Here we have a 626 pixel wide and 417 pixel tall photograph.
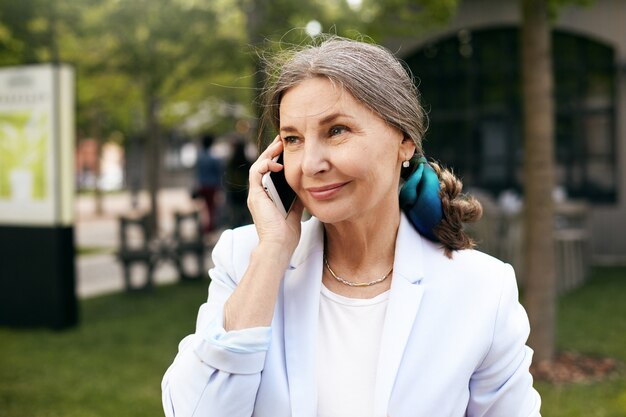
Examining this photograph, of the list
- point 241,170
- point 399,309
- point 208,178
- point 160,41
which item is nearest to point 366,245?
point 399,309

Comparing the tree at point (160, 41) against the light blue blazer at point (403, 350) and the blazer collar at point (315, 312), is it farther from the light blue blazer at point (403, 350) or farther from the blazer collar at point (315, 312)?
the light blue blazer at point (403, 350)

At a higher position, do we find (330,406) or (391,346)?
(391,346)

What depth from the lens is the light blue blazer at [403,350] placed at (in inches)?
71.1

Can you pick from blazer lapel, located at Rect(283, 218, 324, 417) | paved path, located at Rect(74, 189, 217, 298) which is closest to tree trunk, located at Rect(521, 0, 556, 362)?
blazer lapel, located at Rect(283, 218, 324, 417)

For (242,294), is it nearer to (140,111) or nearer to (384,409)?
(384,409)

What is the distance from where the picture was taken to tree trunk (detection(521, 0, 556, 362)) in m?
6.47

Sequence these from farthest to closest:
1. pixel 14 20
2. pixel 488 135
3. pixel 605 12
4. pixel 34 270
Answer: pixel 488 135, pixel 605 12, pixel 14 20, pixel 34 270

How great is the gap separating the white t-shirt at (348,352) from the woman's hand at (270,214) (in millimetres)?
192

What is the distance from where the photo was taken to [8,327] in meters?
8.80

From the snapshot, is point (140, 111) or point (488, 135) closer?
point (488, 135)

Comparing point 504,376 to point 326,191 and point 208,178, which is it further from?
point 208,178

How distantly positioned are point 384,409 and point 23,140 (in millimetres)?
7811

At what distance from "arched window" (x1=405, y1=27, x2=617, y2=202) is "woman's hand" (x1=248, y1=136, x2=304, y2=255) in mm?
12440

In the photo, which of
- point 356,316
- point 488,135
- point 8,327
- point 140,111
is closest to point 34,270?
point 8,327
